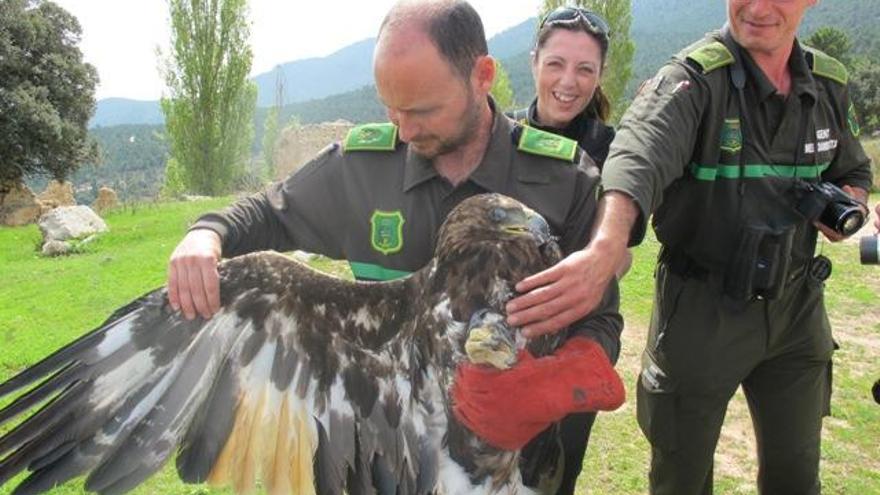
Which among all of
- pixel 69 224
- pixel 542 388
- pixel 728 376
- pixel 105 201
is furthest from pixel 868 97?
pixel 542 388

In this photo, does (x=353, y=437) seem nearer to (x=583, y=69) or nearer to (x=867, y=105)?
(x=583, y=69)

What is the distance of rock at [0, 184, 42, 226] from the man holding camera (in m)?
21.4

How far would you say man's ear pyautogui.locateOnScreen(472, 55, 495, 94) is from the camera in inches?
78.1

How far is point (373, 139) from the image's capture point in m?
2.37

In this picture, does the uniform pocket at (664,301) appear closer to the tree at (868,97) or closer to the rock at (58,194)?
the rock at (58,194)

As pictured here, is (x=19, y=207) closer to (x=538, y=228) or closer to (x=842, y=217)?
(x=538, y=228)

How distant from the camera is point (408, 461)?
224 centimetres

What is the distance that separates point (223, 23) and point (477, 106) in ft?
85.6

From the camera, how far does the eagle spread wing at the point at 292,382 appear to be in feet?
6.49

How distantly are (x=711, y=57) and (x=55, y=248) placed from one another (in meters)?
13.5

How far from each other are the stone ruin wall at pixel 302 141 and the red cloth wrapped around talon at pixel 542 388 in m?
22.4

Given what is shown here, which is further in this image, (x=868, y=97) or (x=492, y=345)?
(x=868, y=97)

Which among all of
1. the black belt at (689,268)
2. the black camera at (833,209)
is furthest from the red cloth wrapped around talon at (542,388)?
the black camera at (833,209)

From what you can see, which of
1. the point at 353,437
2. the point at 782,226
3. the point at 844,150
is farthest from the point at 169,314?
the point at 844,150
